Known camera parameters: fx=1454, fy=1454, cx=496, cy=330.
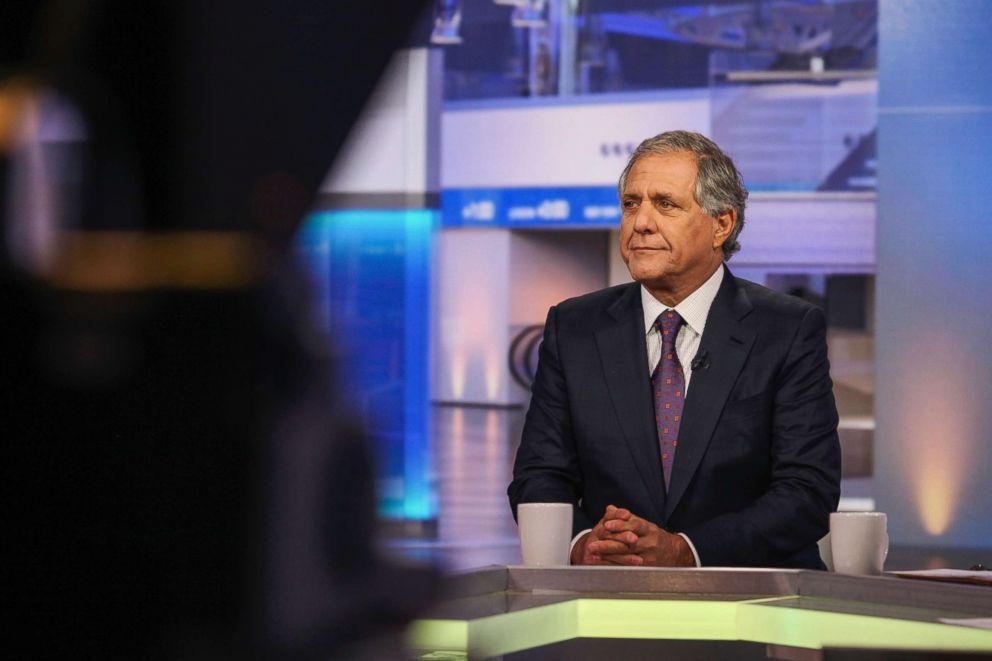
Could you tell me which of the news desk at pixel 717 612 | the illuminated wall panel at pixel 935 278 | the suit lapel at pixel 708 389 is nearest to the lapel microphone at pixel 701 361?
the suit lapel at pixel 708 389

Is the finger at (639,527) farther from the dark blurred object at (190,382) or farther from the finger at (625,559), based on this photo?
the dark blurred object at (190,382)

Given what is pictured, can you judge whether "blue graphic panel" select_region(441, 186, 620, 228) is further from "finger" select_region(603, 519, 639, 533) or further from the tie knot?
"finger" select_region(603, 519, 639, 533)

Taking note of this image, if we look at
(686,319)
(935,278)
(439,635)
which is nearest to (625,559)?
(686,319)

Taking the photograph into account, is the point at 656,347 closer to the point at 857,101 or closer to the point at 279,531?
the point at 279,531

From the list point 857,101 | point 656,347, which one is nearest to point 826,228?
point 857,101

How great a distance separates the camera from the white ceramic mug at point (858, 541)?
6.34 ft

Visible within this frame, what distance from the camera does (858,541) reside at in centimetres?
194

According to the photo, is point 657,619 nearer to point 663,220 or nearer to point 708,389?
point 708,389

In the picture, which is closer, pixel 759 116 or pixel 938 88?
pixel 938 88

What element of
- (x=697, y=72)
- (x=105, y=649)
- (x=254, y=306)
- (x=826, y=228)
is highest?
(x=697, y=72)

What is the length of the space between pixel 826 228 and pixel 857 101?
3.35ft

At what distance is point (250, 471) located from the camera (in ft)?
1.50

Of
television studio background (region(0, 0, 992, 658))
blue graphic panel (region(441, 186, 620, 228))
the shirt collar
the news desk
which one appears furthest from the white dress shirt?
blue graphic panel (region(441, 186, 620, 228))

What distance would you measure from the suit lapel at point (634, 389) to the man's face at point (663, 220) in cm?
10
